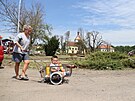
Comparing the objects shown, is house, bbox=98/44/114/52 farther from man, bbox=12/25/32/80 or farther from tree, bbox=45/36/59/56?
man, bbox=12/25/32/80

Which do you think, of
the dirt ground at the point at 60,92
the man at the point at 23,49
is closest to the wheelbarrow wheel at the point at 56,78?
the dirt ground at the point at 60,92

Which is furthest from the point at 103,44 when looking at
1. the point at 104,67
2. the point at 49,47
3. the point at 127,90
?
the point at 127,90

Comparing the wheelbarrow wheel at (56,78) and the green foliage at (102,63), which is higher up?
the green foliage at (102,63)

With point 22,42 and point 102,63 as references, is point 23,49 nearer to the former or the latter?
point 22,42

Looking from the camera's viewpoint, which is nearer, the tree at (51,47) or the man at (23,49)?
the man at (23,49)

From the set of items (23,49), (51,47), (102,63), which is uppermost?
(51,47)

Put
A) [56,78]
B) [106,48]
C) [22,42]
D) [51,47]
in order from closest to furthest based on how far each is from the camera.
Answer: [56,78]
[22,42]
[51,47]
[106,48]

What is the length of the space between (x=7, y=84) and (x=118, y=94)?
3.33 meters

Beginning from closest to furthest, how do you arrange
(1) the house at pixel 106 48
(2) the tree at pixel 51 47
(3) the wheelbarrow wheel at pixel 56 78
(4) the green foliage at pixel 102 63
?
(3) the wheelbarrow wheel at pixel 56 78 < (4) the green foliage at pixel 102 63 < (1) the house at pixel 106 48 < (2) the tree at pixel 51 47

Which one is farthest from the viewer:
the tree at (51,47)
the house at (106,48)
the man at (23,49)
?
the tree at (51,47)

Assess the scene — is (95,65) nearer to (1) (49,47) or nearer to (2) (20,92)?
(2) (20,92)

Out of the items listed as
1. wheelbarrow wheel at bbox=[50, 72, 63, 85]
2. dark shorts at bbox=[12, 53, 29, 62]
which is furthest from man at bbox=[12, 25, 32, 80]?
wheelbarrow wheel at bbox=[50, 72, 63, 85]

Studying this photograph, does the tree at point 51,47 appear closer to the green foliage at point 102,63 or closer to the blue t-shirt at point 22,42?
the green foliage at point 102,63

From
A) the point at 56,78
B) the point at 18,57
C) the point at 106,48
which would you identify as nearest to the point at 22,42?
the point at 18,57
